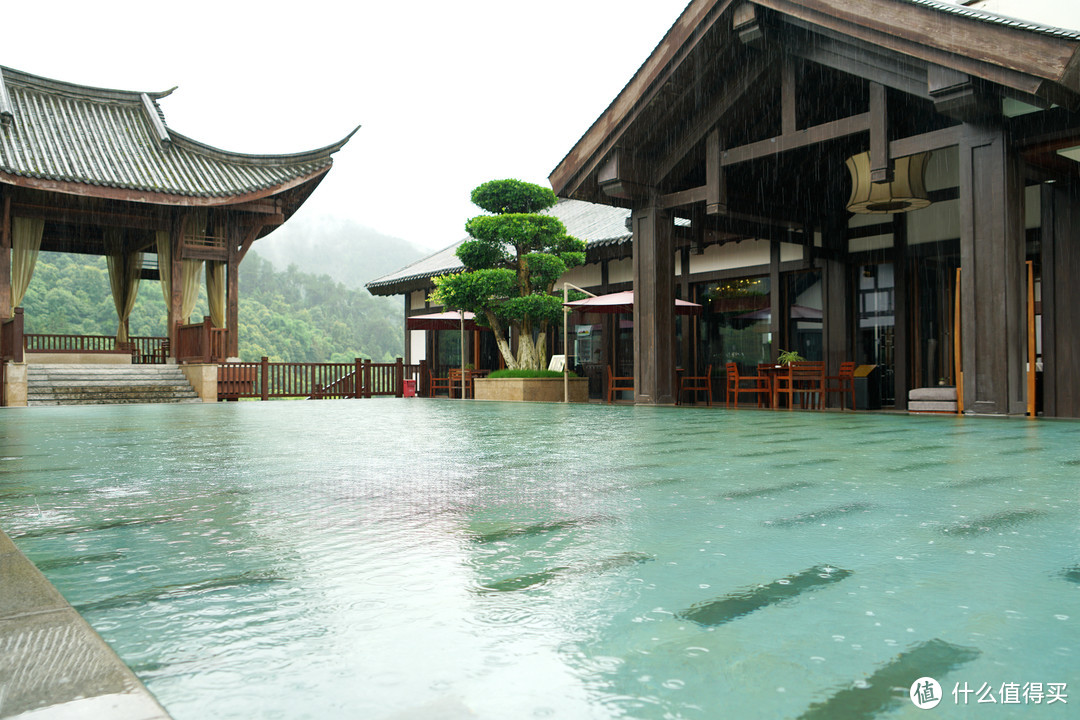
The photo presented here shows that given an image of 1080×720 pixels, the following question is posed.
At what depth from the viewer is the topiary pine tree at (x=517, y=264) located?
12.3 meters

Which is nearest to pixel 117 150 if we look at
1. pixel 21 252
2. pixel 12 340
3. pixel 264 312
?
pixel 21 252

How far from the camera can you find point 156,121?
15977mm

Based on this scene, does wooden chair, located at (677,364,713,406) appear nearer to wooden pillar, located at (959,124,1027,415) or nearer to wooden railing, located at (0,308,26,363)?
wooden pillar, located at (959,124,1027,415)

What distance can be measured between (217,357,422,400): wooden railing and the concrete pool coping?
44.1 ft

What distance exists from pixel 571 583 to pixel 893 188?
7837mm

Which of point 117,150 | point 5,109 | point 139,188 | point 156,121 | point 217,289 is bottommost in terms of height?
point 217,289

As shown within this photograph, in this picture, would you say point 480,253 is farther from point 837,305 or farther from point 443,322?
point 837,305

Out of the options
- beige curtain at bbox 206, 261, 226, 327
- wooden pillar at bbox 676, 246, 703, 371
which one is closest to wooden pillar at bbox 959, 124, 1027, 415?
wooden pillar at bbox 676, 246, 703, 371

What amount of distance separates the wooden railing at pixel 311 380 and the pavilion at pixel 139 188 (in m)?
0.59

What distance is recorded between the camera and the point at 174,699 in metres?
0.93

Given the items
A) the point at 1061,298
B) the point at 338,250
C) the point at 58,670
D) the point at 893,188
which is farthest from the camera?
the point at 338,250

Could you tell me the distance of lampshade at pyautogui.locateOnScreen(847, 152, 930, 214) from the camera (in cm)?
798

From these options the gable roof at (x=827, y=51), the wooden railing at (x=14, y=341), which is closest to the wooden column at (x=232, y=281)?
the wooden railing at (x=14, y=341)

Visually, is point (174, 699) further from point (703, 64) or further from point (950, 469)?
point (703, 64)
